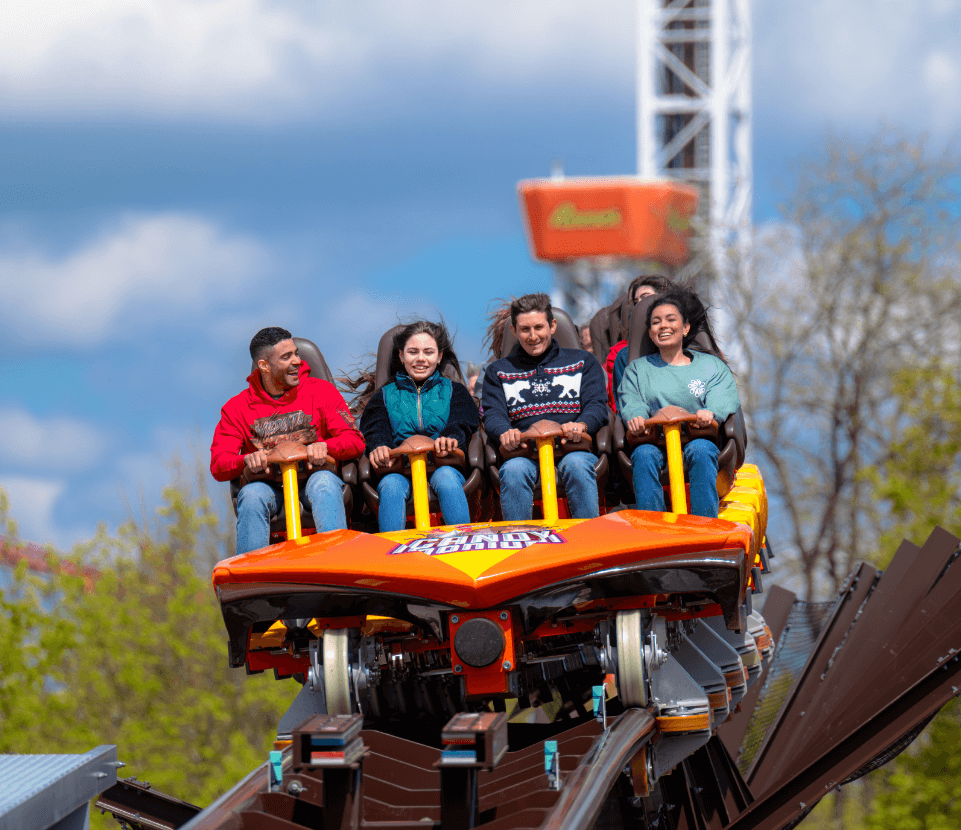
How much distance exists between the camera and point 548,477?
478cm

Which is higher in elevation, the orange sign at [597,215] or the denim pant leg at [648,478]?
the orange sign at [597,215]

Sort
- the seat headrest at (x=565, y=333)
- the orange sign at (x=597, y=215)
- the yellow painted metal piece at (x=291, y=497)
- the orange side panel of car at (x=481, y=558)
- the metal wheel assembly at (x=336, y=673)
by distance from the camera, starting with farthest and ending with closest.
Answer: the orange sign at (x=597, y=215), the seat headrest at (x=565, y=333), the yellow painted metal piece at (x=291, y=497), the metal wheel assembly at (x=336, y=673), the orange side panel of car at (x=481, y=558)

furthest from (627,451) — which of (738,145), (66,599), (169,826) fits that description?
(738,145)

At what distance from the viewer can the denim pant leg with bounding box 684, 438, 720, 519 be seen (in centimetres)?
475

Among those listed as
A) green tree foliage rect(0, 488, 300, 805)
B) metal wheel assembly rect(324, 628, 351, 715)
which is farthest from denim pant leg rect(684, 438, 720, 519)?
green tree foliage rect(0, 488, 300, 805)

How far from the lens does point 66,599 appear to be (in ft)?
51.0

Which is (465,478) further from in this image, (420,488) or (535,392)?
(535,392)

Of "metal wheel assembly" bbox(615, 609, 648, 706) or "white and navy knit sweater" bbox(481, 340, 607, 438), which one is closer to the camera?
"metal wheel assembly" bbox(615, 609, 648, 706)

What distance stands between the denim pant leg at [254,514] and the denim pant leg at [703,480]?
1595 millimetres

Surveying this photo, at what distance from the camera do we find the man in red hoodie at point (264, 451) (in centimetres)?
471

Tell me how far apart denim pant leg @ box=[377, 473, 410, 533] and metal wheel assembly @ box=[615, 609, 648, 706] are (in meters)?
1.11

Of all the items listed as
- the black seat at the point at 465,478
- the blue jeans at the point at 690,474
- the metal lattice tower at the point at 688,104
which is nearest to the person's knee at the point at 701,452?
the blue jeans at the point at 690,474

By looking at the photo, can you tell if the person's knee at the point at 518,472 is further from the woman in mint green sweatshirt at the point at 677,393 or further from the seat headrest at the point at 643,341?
the seat headrest at the point at 643,341

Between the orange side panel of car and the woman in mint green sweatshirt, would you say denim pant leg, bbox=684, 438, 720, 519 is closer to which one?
the woman in mint green sweatshirt
